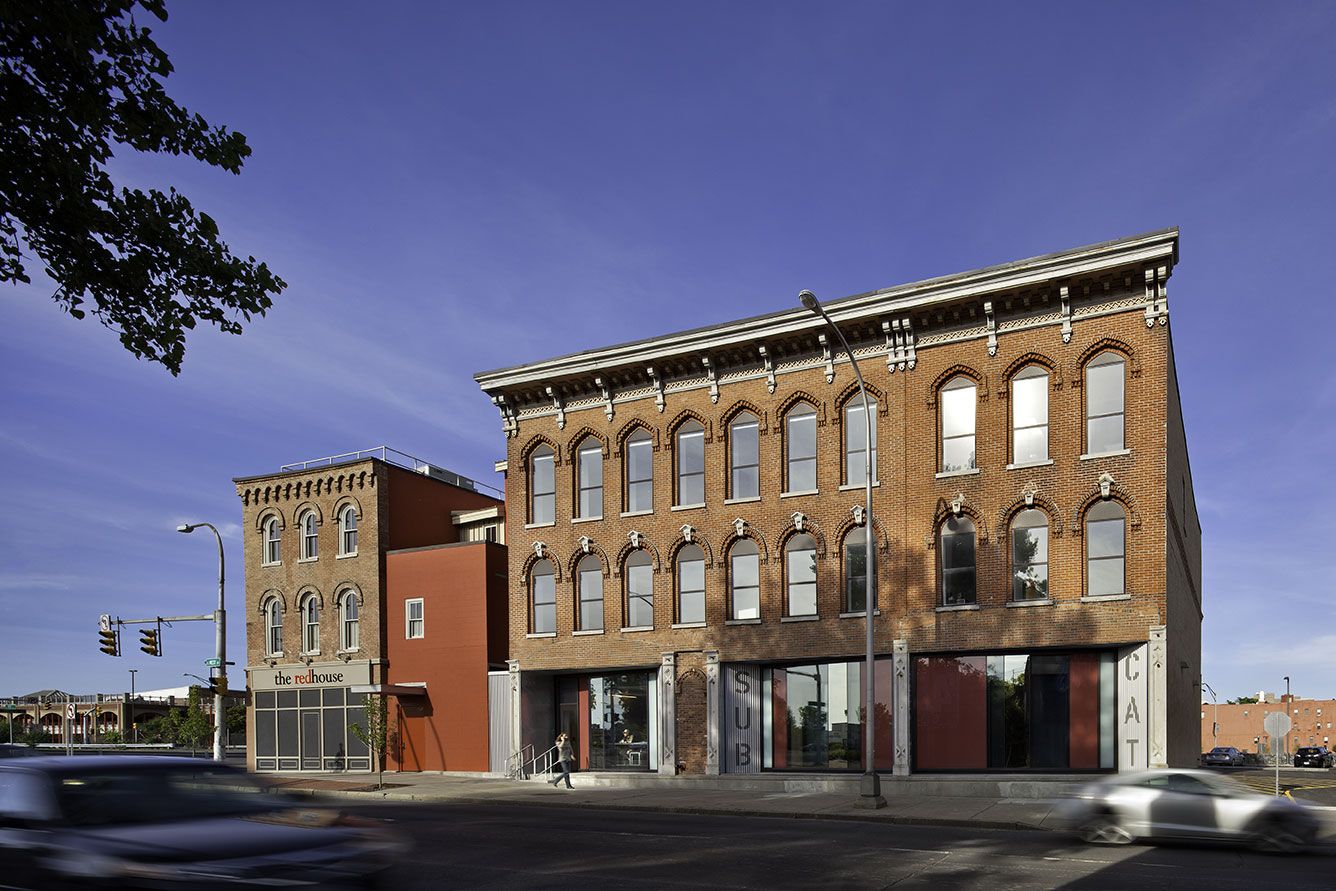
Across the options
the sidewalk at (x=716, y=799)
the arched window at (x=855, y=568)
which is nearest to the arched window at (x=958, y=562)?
the arched window at (x=855, y=568)

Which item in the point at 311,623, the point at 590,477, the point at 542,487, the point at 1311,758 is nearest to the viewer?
the point at 590,477

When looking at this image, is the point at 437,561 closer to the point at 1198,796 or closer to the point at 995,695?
the point at 995,695

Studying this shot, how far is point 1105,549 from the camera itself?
27.7 m

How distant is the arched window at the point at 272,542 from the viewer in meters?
43.1

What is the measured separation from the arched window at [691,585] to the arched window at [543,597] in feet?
15.2

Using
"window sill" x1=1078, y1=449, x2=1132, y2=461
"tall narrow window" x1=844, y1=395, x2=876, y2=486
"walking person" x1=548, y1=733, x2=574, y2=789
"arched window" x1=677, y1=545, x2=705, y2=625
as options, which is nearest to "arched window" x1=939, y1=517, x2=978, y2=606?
"tall narrow window" x1=844, y1=395, x2=876, y2=486

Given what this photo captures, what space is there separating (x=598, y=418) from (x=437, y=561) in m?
8.36

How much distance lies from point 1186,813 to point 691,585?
726 inches

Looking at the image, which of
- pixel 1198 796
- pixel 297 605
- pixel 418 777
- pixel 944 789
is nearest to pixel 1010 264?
pixel 944 789

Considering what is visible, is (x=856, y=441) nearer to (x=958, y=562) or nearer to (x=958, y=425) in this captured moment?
(x=958, y=425)

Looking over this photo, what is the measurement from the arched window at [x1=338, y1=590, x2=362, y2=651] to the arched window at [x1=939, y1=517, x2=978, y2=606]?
2202 centimetres

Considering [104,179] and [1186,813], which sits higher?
[104,179]

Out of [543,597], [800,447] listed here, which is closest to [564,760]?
[543,597]

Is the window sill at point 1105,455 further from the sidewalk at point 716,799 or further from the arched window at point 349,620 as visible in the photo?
the arched window at point 349,620
